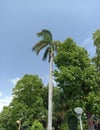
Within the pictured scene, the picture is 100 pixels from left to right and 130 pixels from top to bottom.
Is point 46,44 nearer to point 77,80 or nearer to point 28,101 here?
point 77,80

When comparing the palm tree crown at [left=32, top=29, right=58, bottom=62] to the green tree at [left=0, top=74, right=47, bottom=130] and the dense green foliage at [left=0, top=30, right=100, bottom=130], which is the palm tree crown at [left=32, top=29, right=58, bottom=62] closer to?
the dense green foliage at [left=0, top=30, right=100, bottom=130]

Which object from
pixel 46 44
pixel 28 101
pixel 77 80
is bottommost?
pixel 77 80

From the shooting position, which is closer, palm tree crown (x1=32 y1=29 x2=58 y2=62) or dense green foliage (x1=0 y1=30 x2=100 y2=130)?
dense green foliage (x1=0 y1=30 x2=100 y2=130)

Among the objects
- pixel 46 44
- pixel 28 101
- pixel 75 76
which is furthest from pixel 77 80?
pixel 28 101

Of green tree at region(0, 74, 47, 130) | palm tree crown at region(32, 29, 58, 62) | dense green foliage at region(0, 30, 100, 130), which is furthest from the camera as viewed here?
green tree at region(0, 74, 47, 130)

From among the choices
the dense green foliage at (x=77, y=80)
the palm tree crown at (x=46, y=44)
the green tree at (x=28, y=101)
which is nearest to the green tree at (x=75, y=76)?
the dense green foliage at (x=77, y=80)

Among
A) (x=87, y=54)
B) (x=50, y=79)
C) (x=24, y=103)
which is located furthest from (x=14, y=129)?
(x=87, y=54)

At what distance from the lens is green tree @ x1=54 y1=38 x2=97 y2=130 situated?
31.3 m

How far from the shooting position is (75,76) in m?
31.5

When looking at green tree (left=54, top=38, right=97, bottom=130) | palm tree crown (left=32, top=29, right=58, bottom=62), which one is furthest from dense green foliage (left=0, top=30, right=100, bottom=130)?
palm tree crown (left=32, top=29, right=58, bottom=62)

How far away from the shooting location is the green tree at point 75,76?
31.3 metres

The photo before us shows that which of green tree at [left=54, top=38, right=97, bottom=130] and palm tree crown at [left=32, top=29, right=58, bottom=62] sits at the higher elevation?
palm tree crown at [left=32, top=29, right=58, bottom=62]

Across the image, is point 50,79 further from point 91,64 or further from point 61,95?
point 91,64

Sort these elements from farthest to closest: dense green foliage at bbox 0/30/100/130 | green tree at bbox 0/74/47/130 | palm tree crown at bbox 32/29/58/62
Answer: green tree at bbox 0/74/47/130
palm tree crown at bbox 32/29/58/62
dense green foliage at bbox 0/30/100/130
